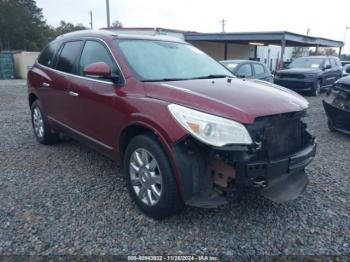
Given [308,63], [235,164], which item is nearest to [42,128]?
[235,164]

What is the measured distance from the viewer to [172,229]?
3.05m

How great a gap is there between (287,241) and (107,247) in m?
1.60

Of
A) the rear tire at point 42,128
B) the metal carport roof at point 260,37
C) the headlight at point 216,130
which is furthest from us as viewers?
the metal carport roof at point 260,37

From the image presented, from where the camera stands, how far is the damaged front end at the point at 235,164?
2.68 metres

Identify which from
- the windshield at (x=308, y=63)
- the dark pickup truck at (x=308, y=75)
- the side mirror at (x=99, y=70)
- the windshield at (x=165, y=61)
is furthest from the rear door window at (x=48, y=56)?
the windshield at (x=308, y=63)

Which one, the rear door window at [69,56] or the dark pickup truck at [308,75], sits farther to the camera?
the dark pickup truck at [308,75]

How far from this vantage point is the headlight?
Result: 264cm

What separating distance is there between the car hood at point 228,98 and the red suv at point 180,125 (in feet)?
0.03

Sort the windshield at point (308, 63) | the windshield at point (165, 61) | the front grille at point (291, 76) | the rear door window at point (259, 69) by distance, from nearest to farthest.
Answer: the windshield at point (165, 61) < the rear door window at point (259, 69) < the front grille at point (291, 76) < the windshield at point (308, 63)

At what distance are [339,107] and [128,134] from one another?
14.6ft

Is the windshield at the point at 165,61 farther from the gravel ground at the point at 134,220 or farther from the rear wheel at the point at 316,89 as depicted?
the rear wheel at the point at 316,89

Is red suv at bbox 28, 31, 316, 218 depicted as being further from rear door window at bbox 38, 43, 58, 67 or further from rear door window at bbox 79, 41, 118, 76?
rear door window at bbox 38, 43, 58, 67

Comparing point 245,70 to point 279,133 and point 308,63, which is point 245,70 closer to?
point 308,63

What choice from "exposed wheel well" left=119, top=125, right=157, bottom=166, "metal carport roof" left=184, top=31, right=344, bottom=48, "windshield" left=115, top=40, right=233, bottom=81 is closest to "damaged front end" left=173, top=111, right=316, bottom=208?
"exposed wheel well" left=119, top=125, right=157, bottom=166
